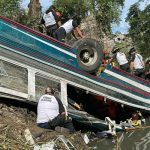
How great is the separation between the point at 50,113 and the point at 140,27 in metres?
16.0

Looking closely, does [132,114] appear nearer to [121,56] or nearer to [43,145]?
[121,56]

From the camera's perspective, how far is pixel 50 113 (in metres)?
8.93

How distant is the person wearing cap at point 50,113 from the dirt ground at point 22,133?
206 millimetres

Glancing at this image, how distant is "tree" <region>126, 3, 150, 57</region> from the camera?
21428 millimetres

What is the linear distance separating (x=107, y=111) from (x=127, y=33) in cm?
1279

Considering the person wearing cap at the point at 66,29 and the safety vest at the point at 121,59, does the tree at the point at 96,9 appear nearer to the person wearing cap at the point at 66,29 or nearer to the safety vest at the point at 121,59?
the safety vest at the point at 121,59

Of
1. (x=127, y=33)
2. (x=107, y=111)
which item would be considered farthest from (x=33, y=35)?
(x=127, y=33)

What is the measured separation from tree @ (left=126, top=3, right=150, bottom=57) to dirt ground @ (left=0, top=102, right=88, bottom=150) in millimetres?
11842

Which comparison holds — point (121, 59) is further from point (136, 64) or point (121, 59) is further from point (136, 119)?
point (136, 119)

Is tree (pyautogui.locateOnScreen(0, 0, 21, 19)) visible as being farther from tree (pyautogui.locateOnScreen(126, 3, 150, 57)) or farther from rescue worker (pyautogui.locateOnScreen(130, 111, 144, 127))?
rescue worker (pyautogui.locateOnScreen(130, 111, 144, 127))

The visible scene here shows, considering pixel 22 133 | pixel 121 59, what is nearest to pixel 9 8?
pixel 121 59

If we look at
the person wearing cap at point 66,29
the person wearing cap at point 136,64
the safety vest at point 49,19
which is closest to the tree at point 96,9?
the person wearing cap at point 136,64

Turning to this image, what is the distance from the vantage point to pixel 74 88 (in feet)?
34.5

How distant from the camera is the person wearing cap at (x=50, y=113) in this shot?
8.91m
